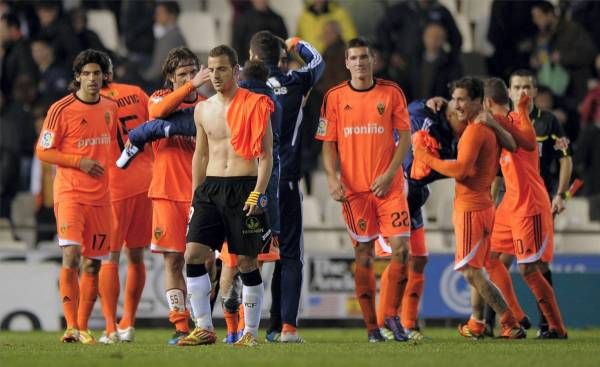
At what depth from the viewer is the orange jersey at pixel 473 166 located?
1408 centimetres

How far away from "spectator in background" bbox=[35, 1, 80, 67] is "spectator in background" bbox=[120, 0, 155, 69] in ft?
2.97

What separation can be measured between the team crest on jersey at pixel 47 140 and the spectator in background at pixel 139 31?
8065mm

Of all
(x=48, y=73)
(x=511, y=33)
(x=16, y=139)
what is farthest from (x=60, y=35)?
(x=511, y=33)

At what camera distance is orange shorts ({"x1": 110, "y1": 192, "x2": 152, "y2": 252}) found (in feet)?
47.2

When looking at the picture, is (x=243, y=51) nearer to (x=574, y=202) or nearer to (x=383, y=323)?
(x=574, y=202)

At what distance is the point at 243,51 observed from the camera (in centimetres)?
2153

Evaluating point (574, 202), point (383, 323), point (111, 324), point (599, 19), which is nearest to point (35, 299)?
point (111, 324)

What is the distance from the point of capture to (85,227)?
13.9 m

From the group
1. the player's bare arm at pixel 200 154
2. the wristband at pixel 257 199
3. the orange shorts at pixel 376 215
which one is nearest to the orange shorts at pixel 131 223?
the orange shorts at pixel 376 215

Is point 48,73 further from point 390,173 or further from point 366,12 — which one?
point 390,173

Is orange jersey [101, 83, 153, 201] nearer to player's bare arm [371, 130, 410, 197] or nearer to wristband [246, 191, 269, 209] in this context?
player's bare arm [371, 130, 410, 197]

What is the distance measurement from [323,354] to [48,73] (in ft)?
34.2

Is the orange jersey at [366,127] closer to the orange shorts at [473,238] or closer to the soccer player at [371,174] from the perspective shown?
the soccer player at [371,174]

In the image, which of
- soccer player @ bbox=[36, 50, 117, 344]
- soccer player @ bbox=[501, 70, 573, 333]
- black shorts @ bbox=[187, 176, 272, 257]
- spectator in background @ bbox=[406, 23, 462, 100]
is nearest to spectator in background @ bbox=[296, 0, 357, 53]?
spectator in background @ bbox=[406, 23, 462, 100]
